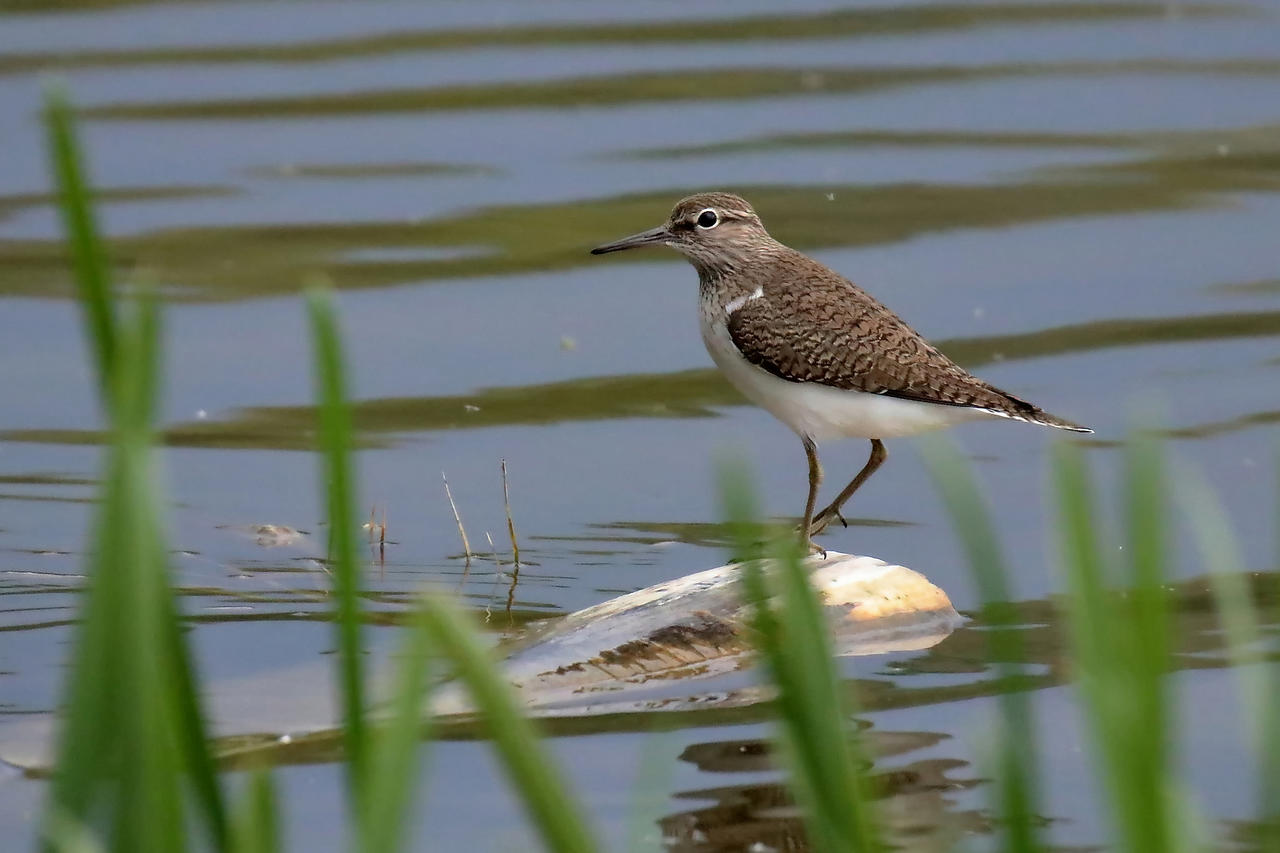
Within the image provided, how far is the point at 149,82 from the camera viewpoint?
41.9 ft

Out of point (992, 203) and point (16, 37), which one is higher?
point (16, 37)

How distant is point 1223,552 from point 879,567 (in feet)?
12.9

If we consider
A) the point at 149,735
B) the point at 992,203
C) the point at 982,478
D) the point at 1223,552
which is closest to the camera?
the point at 149,735

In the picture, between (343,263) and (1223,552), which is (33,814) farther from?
(343,263)

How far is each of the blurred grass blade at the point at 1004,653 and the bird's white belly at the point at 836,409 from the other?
454 centimetres

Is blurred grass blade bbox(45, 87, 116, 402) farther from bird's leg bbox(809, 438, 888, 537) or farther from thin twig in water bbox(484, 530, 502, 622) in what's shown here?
bird's leg bbox(809, 438, 888, 537)

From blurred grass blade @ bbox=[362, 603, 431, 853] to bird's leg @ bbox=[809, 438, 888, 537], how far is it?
5.08 metres

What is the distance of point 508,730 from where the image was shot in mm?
1663

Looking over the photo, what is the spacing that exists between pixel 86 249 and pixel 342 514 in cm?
34

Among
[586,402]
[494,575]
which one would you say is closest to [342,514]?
[494,575]

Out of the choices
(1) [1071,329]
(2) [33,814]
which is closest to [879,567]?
(2) [33,814]

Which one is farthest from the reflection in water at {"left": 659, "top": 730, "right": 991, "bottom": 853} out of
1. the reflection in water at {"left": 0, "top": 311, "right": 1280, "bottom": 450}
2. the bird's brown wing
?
the reflection in water at {"left": 0, "top": 311, "right": 1280, "bottom": 450}

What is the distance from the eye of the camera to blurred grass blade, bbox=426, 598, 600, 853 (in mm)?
1615

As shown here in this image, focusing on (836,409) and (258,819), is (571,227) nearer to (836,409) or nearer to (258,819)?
(836,409)
